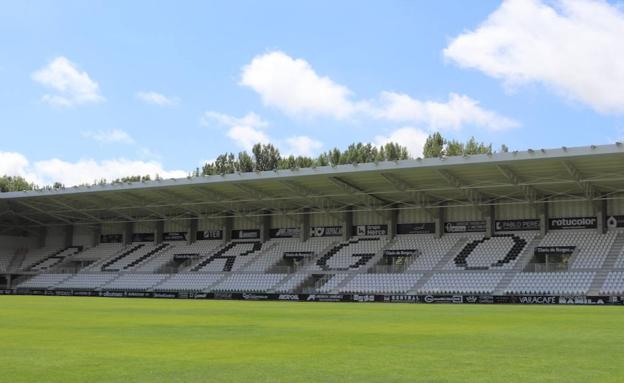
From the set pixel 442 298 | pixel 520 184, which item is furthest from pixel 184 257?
pixel 520 184

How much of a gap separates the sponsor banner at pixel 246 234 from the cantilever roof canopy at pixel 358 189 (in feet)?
6.56

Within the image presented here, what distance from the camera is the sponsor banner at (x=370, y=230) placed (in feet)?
179

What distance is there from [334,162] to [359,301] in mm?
35369

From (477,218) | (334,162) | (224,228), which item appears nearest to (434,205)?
(477,218)

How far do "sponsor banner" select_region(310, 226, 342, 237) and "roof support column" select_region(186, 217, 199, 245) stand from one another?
→ 12.2 meters

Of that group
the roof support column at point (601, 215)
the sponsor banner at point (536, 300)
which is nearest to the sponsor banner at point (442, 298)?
the sponsor banner at point (536, 300)

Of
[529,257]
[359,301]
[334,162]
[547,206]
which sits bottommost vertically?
[359,301]

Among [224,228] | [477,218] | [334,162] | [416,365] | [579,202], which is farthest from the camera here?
[334,162]

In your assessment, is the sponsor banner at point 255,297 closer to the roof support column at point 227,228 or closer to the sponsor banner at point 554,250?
the roof support column at point 227,228

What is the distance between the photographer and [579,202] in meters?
47.1

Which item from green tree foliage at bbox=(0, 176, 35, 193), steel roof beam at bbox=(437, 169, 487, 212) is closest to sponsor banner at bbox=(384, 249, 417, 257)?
steel roof beam at bbox=(437, 169, 487, 212)

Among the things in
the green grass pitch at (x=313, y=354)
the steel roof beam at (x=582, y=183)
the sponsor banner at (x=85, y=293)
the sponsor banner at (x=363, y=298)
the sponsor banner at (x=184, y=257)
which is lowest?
the sponsor banner at (x=85, y=293)

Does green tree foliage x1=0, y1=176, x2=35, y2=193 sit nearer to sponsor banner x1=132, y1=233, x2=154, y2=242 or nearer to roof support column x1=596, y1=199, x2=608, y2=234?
sponsor banner x1=132, y1=233, x2=154, y2=242

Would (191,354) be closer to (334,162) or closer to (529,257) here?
(529,257)
